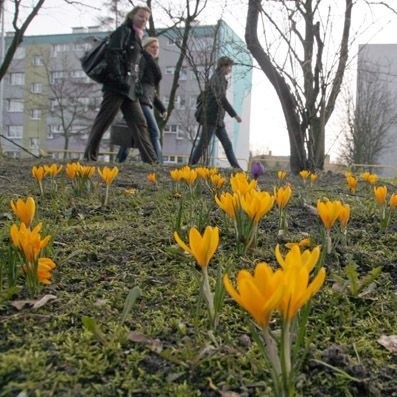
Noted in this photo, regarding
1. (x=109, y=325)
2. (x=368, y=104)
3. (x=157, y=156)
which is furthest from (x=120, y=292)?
(x=368, y=104)

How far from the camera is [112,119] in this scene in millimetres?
6160

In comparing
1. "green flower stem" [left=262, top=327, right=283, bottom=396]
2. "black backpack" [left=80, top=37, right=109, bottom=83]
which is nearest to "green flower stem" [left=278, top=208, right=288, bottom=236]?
"green flower stem" [left=262, top=327, right=283, bottom=396]

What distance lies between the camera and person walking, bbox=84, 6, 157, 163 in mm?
6027

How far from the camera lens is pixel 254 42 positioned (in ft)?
24.6

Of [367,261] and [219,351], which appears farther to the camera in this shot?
[367,261]

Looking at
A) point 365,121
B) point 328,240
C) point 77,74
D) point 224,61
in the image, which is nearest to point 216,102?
point 224,61

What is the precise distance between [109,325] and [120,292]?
0.22 meters

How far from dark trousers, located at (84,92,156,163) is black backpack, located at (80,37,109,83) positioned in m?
0.25

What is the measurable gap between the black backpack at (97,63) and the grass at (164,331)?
441cm

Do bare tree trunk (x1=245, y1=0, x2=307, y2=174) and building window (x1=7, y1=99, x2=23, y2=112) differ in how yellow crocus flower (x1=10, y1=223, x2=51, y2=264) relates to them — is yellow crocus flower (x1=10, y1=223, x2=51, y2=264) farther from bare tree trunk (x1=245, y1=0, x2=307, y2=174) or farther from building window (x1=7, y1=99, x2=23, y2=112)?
building window (x1=7, y1=99, x2=23, y2=112)

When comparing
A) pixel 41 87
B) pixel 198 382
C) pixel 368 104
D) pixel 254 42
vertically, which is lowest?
pixel 198 382

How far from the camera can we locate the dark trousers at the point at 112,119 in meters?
6.16

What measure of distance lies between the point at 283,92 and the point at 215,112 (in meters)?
1.22

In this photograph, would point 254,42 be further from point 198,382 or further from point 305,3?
point 198,382
